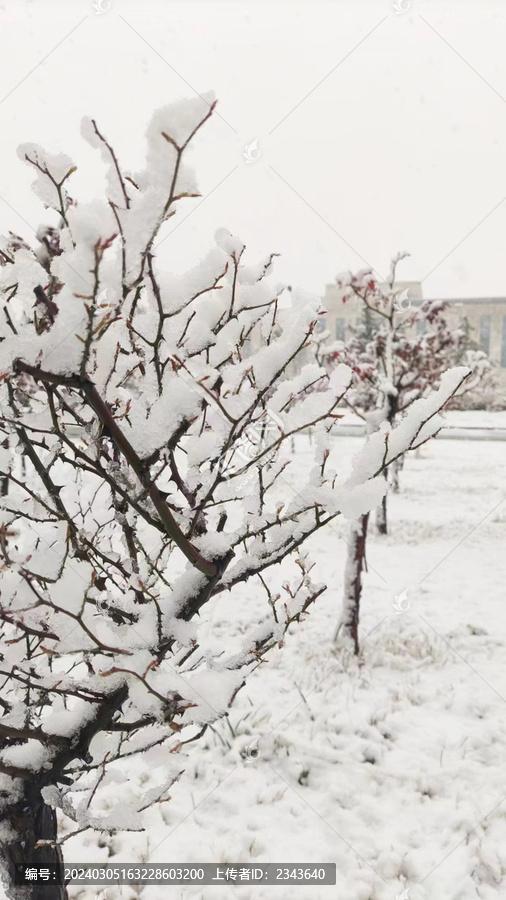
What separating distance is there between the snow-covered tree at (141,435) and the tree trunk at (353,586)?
291cm

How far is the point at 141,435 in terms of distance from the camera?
1.00 m

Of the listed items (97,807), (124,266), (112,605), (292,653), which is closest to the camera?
(124,266)

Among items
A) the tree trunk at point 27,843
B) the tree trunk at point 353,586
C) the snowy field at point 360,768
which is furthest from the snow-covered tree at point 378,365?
the tree trunk at point 27,843

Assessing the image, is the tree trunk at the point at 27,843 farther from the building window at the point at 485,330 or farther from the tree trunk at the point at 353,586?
the building window at the point at 485,330

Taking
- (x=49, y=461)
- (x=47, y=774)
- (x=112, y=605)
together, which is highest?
(x=49, y=461)

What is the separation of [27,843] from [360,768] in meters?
2.25

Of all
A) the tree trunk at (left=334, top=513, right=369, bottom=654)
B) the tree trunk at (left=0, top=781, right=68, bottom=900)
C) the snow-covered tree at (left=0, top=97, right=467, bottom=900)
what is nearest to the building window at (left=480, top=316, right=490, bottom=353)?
the tree trunk at (left=334, top=513, right=369, bottom=654)

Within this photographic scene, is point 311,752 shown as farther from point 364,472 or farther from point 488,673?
point 364,472

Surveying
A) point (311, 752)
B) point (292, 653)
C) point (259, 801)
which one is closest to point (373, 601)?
point (292, 653)

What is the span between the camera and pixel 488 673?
4.14m

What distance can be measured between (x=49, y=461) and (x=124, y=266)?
2.62 ft

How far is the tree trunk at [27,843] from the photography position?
1.38 m

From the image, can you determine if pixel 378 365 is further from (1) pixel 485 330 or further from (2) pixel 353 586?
(1) pixel 485 330

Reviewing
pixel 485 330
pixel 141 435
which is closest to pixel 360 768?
pixel 141 435
